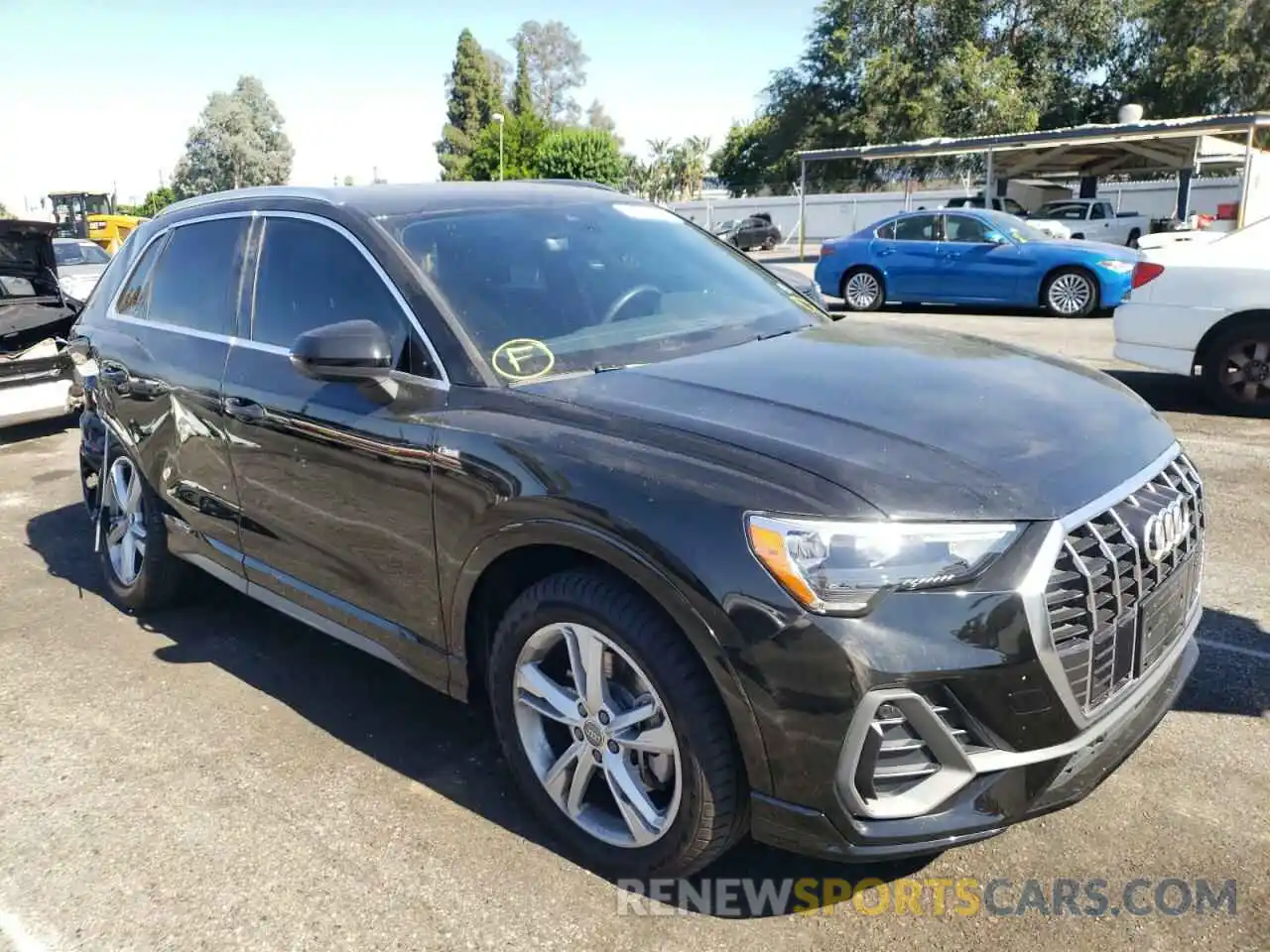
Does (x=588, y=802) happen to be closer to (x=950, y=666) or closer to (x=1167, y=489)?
(x=950, y=666)

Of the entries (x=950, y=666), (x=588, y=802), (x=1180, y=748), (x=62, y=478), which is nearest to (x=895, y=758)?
(x=950, y=666)

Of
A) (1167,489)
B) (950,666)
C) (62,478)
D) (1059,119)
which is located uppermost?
(1059,119)

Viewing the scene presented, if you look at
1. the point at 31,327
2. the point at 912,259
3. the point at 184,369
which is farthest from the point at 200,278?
the point at 912,259

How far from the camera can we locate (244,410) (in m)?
3.60

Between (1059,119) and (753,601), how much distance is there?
48.5 m

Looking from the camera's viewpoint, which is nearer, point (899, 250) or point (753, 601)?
point (753, 601)

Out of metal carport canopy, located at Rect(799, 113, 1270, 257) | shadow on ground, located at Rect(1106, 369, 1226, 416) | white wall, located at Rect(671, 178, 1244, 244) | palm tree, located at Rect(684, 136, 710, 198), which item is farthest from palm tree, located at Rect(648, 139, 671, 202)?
shadow on ground, located at Rect(1106, 369, 1226, 416)

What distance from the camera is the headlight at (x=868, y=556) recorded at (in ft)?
7.02

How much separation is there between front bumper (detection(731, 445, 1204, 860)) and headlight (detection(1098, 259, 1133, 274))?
41.5ft

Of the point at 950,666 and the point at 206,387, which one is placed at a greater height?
the point at 206,387

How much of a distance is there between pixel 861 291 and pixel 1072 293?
3.17 metres

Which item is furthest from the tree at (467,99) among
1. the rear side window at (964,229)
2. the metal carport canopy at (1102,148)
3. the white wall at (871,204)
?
the rear side window at (964,229)

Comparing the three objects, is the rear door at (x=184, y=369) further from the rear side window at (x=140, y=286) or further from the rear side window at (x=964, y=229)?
the rear side window at (x=964, y=229)

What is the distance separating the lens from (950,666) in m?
2.11
